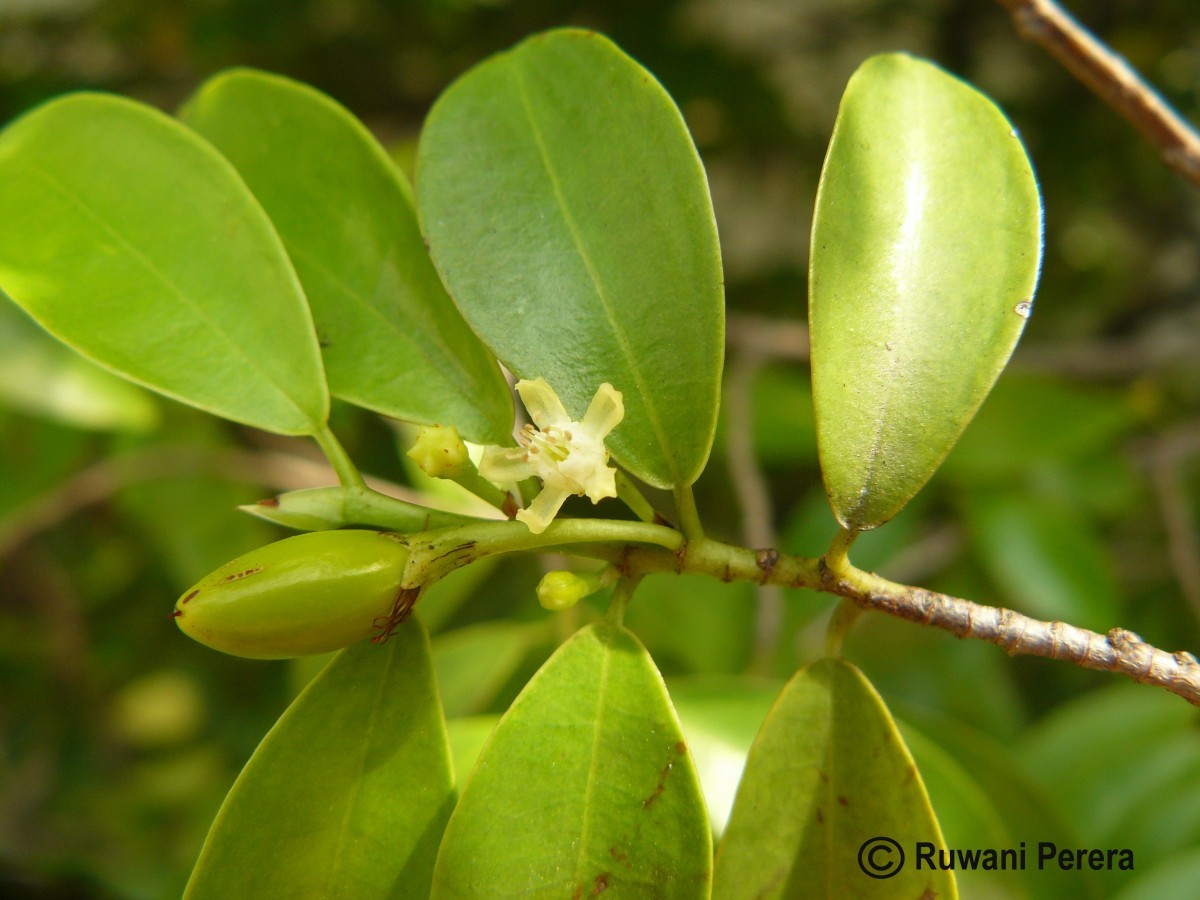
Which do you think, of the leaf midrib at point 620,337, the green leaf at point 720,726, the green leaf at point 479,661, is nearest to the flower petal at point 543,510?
the leaf midrib at point 620,337

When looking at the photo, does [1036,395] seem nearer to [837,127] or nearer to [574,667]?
[837,127]

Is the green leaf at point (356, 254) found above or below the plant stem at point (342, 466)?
above

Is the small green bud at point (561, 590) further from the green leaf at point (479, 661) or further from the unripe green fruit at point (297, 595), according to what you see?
the green leaf at point (479, 661)

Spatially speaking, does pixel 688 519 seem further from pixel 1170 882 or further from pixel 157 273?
pixel 1170 882

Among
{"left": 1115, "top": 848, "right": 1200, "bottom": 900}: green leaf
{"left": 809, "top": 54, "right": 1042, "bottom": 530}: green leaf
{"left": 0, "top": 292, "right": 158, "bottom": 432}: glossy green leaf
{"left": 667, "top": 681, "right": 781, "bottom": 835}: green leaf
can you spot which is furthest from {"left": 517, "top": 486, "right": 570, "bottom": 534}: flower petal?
{"left": 0, "top": 292, "right": 158, "bottom": 432}: glossy green leaf

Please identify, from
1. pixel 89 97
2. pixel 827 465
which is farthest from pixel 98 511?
pixel 827 465

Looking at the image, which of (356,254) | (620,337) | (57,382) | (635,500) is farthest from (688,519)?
(57,382)
